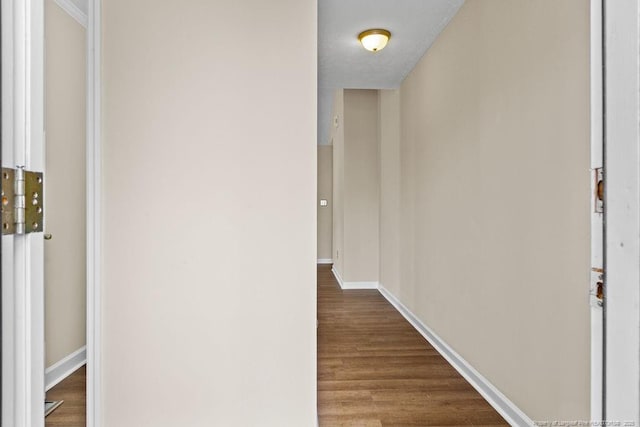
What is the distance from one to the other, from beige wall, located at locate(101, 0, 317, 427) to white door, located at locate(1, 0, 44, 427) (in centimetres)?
85

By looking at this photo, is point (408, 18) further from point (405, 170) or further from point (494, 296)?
point (494, 296)

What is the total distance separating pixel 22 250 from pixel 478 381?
2397 millimetres

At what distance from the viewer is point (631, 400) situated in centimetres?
50

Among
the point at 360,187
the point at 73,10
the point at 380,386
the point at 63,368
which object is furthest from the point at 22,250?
the point at 360,187

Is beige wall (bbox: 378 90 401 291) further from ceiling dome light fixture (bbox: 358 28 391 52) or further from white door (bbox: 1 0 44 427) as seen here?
white door (bbox: 1 0 44 427)

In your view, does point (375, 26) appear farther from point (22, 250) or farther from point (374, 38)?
point (22, 250)

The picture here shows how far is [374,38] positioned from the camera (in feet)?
9.43

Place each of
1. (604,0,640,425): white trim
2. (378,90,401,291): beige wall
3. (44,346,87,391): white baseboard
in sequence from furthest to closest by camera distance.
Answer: (378,90,401,291): beige wall → (44,346,87,391): white baseboard → (604,0,640,425): white trim

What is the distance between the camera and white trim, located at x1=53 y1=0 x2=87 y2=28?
7.98ft

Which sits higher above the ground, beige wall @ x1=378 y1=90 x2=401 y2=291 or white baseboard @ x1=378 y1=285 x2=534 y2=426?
beige wall @ x1=378 y1=90 x2=401 y2=291

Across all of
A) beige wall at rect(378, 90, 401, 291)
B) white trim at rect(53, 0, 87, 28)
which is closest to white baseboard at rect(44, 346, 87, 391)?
white trim at rect(53, 0, 87, 28)

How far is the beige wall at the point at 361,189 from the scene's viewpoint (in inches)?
200

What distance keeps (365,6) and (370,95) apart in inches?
101

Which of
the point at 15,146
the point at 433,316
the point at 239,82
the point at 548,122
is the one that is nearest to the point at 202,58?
the point at 239,82
